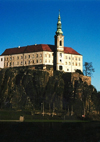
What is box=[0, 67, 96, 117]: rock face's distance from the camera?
125500mm

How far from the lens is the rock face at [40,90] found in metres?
126

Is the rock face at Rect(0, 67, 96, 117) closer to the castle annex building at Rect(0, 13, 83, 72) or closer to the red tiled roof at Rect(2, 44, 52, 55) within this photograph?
the castle annex building at Rect(0, 13, 83, 72)

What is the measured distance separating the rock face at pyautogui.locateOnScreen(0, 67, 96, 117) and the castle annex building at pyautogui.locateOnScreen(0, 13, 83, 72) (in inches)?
187

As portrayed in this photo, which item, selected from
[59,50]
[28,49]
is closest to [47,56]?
[59,50]

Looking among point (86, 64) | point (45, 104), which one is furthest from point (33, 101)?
point (86, 64)

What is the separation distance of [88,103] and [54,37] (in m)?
33.8

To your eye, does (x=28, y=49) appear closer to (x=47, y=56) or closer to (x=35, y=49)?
(x=35, y=49)

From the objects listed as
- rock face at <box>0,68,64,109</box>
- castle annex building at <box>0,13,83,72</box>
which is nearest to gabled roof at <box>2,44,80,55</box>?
castle annex building at <box>0,13,83,72</box>

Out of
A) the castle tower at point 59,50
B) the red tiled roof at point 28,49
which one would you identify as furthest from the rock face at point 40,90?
the red tiled roof at point 28,49

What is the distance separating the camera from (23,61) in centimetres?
14588

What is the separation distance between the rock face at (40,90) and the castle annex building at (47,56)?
15.6 ft

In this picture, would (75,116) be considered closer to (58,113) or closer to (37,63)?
(58,113)

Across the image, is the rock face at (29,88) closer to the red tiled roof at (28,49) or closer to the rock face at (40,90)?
the rock face at (40,90)

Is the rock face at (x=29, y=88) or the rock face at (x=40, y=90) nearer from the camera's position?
the rock face at (x=40, y=90)
